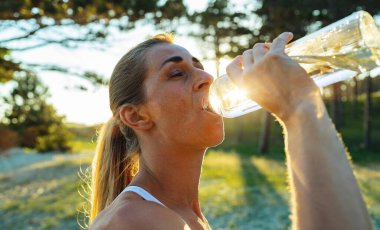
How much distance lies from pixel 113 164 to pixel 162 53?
67 centimetres

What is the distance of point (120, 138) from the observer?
2527 mm

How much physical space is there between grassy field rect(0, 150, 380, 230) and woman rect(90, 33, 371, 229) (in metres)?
4.69

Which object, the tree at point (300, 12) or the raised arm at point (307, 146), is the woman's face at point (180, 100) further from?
the tree at point (300, 12)

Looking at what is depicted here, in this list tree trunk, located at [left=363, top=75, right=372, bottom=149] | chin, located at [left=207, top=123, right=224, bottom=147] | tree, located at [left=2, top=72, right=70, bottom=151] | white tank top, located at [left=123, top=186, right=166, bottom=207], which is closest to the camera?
white tank top, located at [left=123, top=186, right=166, bottom=207]

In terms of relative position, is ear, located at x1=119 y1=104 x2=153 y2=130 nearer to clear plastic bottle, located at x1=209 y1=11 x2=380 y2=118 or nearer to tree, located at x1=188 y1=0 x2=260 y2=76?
clear plastic bottle, located at x1=209 y1=11 x2=380 y2=118

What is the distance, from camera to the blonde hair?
2.31 metres

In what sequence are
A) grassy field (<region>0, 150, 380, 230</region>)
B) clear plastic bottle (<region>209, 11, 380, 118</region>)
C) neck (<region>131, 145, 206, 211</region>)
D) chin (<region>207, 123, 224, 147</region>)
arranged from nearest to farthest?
clear plastic bottle (<region>209, 11, 380, 118</region>) < chin (<region>207, 123, 224, 147</region>) < neck (<region>131, 145, 206, 211</region>) < grassy field (<region>0, 150, 380, 230</region>)

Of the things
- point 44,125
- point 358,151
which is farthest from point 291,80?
point 44,125

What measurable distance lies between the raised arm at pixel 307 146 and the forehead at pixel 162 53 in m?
1.13

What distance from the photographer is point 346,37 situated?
1568 millimetres

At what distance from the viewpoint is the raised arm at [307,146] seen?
981 millimetres

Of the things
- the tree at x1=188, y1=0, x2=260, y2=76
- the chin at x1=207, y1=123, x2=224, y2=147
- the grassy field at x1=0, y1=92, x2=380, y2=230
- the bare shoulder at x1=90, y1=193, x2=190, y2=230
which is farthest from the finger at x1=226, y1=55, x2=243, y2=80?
the tree at x1=188, y1=0, x2=260, y2=76

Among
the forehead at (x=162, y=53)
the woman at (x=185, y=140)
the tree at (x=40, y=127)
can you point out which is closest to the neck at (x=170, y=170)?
the woman at (x=185, y=140)

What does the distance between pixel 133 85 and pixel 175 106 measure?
321mm
